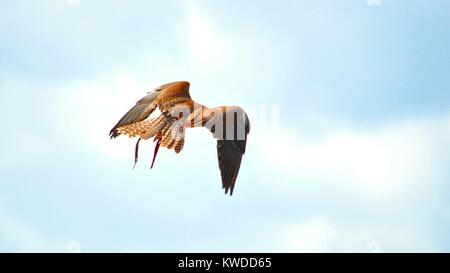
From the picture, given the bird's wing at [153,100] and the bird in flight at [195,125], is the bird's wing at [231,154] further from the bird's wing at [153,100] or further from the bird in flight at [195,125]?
the bird's wing at [153,100]

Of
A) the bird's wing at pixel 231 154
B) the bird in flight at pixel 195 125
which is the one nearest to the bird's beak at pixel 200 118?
the bird in flight at pixel 195 125

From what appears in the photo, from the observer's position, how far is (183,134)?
12.1 meters

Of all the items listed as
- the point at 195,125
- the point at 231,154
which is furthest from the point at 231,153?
the point at 195,125

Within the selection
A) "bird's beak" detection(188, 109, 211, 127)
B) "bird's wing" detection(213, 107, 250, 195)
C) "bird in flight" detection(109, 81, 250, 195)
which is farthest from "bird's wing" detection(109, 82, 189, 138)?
"bird's wing" detection(213, 107, 250, 195)

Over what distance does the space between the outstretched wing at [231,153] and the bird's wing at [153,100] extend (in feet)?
3.86

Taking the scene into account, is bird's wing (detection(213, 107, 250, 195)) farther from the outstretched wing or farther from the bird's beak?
the bird's beak

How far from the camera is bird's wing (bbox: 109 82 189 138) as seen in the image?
1266 centimetres

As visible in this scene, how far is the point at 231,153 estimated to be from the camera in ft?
40.3

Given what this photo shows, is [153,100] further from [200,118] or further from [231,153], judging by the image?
[231,153]

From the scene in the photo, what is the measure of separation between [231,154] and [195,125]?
0.72 meters

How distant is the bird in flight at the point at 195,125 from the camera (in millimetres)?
12102

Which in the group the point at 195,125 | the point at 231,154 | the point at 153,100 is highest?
the point at 153,100
